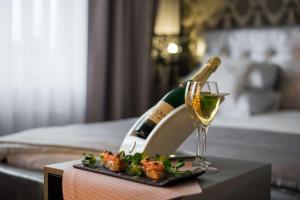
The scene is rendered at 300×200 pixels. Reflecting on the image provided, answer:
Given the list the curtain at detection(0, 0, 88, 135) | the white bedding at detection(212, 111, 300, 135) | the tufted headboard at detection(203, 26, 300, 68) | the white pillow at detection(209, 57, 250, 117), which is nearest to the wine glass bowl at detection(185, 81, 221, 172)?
the white bedding at detection(212, 111, 300, 135)

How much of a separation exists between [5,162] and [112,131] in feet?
2.12

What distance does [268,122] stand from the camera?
2580 millimetres

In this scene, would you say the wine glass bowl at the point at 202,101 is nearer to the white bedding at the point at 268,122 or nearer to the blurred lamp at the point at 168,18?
the white bedding at the point at 268,122

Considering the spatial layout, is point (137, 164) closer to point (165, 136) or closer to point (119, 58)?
point (165, 136)

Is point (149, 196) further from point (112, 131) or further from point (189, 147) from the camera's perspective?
point (112, 131)

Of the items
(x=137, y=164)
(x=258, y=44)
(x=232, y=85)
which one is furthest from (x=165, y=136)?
(x=258, y=44)

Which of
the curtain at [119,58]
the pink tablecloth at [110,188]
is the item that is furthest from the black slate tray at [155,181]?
the curtain at [119,58]

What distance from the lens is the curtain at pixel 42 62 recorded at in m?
2.97

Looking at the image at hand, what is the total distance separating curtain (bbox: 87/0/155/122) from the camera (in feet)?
11.5

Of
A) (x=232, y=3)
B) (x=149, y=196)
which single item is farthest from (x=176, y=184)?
(x=232, y=3)

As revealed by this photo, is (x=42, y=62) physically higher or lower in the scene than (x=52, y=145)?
higher

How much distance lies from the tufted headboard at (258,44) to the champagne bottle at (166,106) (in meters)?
2.30

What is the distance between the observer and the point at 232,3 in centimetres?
370

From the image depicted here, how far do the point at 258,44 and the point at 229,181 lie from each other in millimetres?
2712
